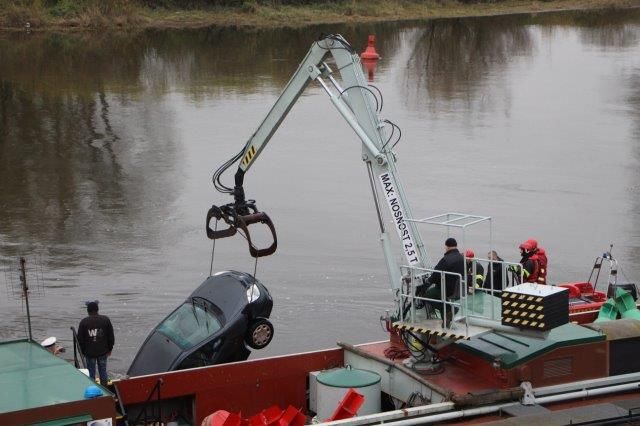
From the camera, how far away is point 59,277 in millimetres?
19188

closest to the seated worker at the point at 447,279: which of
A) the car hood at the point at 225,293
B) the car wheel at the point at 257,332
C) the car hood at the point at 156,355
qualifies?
the car wheel at the point at 257,332

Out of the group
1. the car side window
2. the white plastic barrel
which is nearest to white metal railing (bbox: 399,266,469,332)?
the white plastic barrel

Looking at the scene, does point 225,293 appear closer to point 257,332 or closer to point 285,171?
point 257,332

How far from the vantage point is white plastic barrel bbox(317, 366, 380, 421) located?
12031 mm

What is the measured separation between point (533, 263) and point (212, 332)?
4.45m

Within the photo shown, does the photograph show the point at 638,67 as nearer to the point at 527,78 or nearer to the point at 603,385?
the point at 527,78

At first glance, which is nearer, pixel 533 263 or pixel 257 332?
pixel 257 332

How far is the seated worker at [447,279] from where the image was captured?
39.5 feet

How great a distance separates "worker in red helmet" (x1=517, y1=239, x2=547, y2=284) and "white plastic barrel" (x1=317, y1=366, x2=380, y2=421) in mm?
3532

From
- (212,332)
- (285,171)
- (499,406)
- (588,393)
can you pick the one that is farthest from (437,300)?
(285,171)

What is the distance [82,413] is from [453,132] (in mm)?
23229

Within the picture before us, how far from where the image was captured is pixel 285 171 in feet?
88.4

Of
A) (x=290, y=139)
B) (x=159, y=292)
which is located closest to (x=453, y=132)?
(x=290, y=139)

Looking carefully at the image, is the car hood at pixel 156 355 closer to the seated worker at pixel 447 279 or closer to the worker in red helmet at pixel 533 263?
the seated worker at pixel 447 279
